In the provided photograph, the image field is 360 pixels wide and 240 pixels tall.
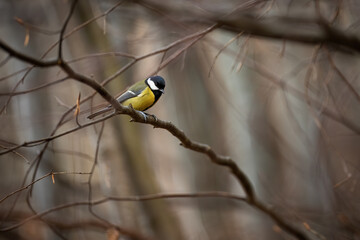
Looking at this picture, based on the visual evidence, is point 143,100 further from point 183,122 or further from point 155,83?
point 183,122

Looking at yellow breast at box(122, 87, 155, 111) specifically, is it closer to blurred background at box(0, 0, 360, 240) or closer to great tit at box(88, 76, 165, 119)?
great tit at box(88, 76, 165, 119)

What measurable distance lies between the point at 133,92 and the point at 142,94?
0.09 m

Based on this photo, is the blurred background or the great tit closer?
the blurred background

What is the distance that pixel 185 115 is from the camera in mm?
7949

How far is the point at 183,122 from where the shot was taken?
7.93m

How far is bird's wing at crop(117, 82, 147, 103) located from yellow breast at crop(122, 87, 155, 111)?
0.04 m

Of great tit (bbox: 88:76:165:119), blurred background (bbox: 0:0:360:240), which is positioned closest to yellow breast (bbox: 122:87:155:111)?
great tit (bbox: 88:76:165:119)

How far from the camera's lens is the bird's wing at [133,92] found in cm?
353

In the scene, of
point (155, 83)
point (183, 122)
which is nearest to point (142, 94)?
point (155, 83)

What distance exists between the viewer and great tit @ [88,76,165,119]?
3543 mm

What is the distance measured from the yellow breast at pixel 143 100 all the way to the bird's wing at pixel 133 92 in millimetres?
36

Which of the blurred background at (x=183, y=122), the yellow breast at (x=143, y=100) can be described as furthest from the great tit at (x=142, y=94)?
the blurred background at (x=183, y=122)

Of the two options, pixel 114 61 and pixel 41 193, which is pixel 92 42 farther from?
pixel 41 193

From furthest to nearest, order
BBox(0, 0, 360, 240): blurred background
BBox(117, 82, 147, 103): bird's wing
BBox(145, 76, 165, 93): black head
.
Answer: BBox(145, 76, 165, 93): black head
BBox(117, 82, 147, 103): bird's wing
BBox(0, 0, 360, 240): blurred background
